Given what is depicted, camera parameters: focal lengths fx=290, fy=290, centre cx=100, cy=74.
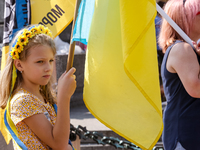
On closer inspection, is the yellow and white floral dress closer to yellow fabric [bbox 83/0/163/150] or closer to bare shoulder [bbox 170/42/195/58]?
yellow fabric [bbox 83/0/163/150]

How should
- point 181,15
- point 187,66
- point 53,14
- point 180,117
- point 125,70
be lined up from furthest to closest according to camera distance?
point 53,14, point 181,15, point 180,117, point 187,66, point 125,70

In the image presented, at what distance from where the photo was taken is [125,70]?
159 cm

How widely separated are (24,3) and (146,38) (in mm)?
1515

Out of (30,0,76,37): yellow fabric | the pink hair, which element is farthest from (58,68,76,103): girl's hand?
(30,0,76,37): yellow fabric

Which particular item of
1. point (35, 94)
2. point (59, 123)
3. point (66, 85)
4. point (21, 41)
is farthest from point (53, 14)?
point (59, 123)

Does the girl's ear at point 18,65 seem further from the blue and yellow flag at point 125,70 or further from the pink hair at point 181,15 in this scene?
the pink hair at point 181,15

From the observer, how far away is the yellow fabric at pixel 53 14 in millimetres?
2545

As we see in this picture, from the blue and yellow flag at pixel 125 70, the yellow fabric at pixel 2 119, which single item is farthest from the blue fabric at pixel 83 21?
the yellow fabric at pixel 2 119

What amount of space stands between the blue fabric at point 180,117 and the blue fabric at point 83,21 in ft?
1.96

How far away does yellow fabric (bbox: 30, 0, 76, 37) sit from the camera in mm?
2545

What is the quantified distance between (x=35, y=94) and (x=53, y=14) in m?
0.95

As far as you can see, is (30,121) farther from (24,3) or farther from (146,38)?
(24,3)

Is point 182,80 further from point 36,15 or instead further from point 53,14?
point 36,15

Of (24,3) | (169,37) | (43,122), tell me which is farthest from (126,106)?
(24,3)
